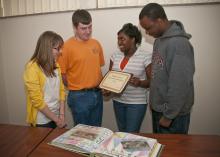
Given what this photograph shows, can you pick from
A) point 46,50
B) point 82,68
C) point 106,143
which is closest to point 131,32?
point 82,68

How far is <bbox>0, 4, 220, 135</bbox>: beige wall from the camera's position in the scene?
305 cm

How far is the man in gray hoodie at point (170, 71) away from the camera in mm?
1989

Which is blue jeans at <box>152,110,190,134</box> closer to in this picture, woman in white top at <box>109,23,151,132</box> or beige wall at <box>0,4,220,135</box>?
woman in white top at <box>109,23,151,132</box>

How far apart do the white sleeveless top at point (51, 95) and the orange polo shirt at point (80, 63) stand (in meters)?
0.42

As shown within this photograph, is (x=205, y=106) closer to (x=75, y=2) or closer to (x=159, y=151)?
(x=159, y=151)

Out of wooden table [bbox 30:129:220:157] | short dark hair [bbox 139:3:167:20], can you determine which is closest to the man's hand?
wooden table [bbox 30:129:220:157]

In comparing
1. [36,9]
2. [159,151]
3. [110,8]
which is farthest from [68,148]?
[36,9]

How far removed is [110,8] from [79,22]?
655mm

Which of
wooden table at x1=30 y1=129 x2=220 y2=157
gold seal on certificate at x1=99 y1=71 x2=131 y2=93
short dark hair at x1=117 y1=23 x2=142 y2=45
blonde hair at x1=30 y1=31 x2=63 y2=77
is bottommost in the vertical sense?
wooden table at x1=30 y1=129 x2=220 y2=157

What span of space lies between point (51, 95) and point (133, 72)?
3.08 ft

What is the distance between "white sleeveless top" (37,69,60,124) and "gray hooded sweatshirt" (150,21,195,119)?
938mm

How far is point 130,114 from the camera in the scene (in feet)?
9.13

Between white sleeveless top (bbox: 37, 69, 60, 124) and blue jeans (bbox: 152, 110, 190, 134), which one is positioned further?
white sleeveless top (bbox: 37, 69, 60, 124)

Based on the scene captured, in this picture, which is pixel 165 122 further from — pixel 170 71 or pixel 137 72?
pixel 137 72
